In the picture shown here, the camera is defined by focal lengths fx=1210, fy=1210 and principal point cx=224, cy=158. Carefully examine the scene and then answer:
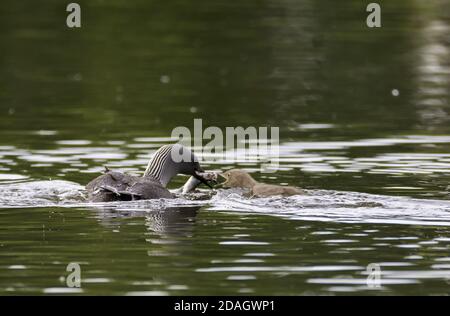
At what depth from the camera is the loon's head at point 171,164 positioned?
15.2 metres

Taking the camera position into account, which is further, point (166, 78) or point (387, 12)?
point (387, 12)

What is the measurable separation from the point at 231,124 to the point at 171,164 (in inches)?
220

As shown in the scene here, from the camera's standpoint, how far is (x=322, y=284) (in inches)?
412

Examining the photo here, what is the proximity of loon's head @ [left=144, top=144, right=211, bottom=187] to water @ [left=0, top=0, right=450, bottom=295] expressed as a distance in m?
0.54

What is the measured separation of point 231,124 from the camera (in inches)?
825

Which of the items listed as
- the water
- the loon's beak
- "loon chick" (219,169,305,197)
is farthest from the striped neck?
"loon chick" (219,169,305,197)

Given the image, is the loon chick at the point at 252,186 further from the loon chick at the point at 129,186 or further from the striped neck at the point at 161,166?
the loon chick at the point at 129,186

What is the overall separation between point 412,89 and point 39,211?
42.0 feet

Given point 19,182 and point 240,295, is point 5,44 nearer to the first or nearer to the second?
point 19,182

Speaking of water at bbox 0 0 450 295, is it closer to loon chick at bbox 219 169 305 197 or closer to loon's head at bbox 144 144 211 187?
loon chick at bbox 219 169 305 197

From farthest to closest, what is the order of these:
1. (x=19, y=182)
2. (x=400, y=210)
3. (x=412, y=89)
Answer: (x=412, y=89) → (x=19, y=182) → (x=400, y=210)

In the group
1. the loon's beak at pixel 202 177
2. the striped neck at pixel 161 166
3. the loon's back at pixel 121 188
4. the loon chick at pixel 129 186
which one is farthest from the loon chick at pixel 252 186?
the loon's back at pixel 121 188

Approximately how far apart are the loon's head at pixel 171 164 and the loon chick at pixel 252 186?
1.36 ft

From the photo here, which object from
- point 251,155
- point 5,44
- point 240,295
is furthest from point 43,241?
point 5,44
